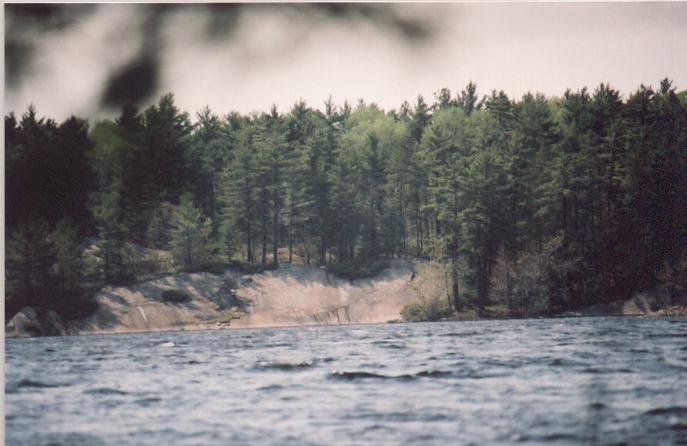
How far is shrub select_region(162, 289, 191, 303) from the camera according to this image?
26109mm

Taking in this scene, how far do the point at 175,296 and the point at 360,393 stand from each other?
1605 cm

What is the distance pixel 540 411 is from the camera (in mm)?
10195

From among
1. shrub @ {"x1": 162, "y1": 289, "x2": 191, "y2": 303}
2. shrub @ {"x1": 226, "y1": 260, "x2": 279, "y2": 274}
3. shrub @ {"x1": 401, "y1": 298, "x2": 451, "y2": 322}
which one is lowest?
shrub @ {"x1": 401, "y1": 298, "x2": 451, "y2": 322}

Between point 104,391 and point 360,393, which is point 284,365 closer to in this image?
point 360,393

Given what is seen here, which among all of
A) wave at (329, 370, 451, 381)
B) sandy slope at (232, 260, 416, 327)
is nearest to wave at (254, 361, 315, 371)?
wave at (329, 370, 451, 381)

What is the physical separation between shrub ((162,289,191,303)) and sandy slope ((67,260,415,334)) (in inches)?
4.9

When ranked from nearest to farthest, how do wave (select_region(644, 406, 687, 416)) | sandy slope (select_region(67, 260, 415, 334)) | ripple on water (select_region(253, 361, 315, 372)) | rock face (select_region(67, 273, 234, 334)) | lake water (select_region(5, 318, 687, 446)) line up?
lake water (select_region(5, 318, 687, 446)), wave (select_region(644, 406, 687, 416)), ripple on water (select_region(253, 361, 315, 372)), rock face (select_region(67, 273, 234, 334)), sandy slope (select_region(67, 260, 415, 334))

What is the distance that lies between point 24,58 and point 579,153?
43.2 ft

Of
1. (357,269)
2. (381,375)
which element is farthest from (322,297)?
Answer: (381,375)

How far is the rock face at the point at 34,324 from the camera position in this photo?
15.5m

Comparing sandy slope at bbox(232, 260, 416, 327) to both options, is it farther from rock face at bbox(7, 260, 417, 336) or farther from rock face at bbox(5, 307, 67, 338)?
rock face at bbox(5, 307, 67, 338)

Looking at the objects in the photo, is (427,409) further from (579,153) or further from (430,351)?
(579,153)

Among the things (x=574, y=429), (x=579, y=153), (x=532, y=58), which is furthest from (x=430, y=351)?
(x=579, y=153)

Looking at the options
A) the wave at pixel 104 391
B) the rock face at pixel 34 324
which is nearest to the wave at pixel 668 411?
the wave at pixel 104 391
